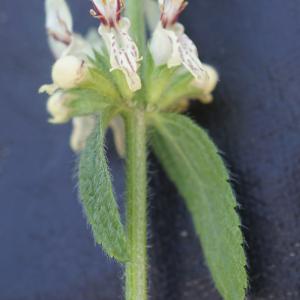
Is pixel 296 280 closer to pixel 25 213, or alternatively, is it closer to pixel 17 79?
pixel 25 213

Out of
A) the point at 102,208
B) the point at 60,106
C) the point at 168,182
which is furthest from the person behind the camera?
the point at 168,182

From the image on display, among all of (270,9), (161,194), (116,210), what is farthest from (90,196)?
(270,9)

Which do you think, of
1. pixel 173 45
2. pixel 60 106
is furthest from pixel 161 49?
pixel 60 106

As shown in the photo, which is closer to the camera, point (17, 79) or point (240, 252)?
point (240, 252)

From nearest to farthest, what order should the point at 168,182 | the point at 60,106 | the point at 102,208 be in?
the point at 102,208
the point at 60,106
the point at 168,182

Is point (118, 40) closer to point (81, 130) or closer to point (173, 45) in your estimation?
point (173, 45)

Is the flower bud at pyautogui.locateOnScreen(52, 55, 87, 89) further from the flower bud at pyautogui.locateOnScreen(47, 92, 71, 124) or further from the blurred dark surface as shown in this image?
the blurred dark surface
